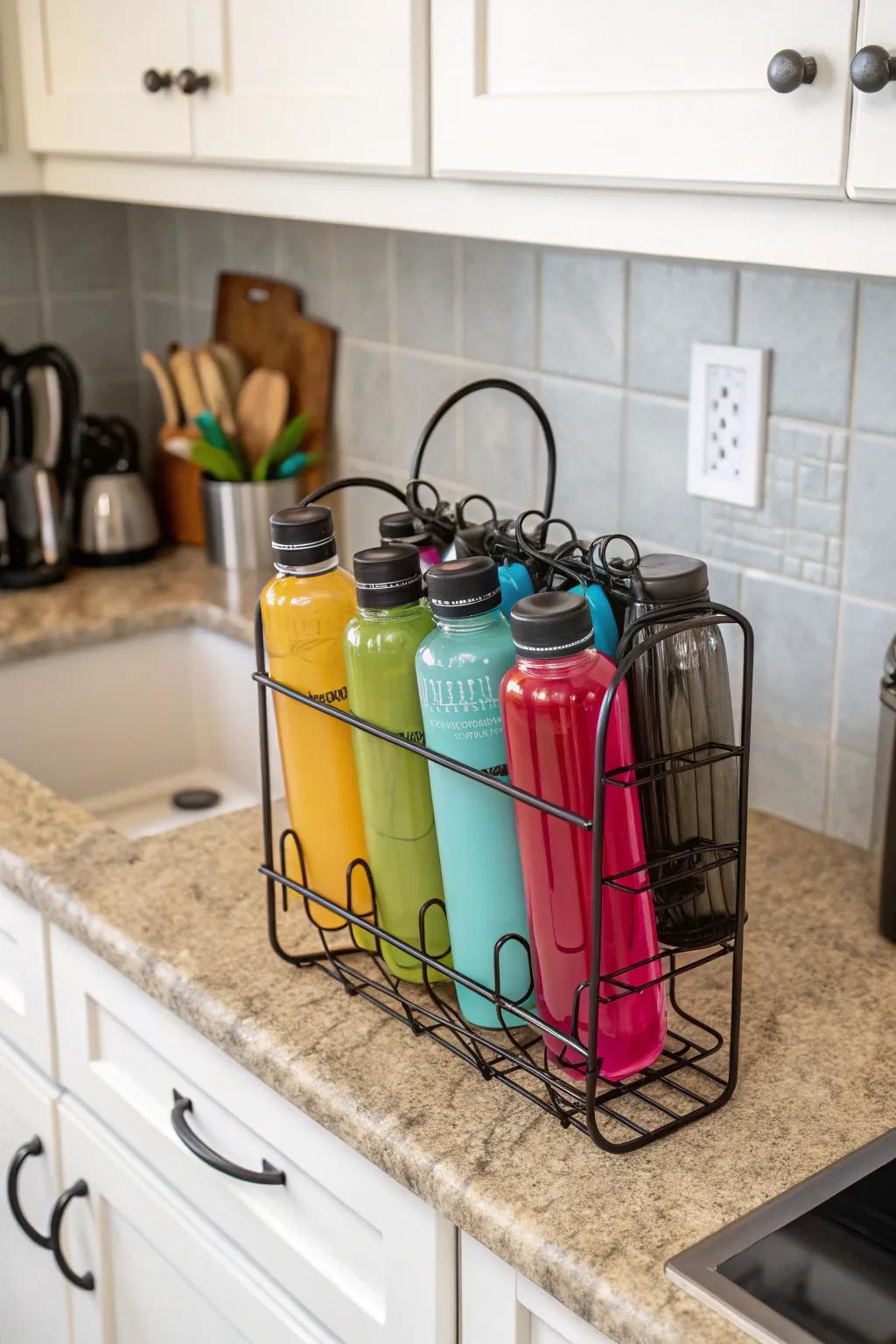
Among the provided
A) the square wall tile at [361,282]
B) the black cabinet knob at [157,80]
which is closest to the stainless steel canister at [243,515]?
the square wall tile at [361,282]

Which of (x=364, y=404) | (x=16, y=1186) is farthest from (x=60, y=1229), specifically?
(x=364, y=404)

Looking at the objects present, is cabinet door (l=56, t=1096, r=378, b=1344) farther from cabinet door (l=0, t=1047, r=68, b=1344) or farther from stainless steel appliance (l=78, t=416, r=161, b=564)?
stainless steel appliance (l=78, t=416, r=161, b=564)

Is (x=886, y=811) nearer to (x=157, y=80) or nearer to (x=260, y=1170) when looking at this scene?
(x=260, y=1170)

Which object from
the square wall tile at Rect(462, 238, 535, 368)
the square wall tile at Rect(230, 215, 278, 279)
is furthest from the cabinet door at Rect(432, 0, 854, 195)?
the square wall tile at Rect(230, 215, 278, 279)

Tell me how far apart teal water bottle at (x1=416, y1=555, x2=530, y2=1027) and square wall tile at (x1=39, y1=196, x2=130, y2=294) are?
60.4 inches

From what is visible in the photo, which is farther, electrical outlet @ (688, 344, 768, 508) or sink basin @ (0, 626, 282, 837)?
sink basin @ (0, 626, 282, 837)

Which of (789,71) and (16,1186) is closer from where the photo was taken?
(789,71)

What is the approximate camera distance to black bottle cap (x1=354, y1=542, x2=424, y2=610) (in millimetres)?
926

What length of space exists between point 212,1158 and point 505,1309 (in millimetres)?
297

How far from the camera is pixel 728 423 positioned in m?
1.37

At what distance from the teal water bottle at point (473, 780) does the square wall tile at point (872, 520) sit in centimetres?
51

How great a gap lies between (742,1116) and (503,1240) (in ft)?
0.61

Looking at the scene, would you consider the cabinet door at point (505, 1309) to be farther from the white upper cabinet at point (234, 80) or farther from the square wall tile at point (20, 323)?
the square wall tile at point (20, 323)

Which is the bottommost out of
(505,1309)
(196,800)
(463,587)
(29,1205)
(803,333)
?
(29,1205)
